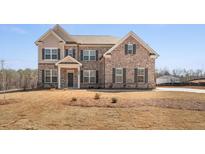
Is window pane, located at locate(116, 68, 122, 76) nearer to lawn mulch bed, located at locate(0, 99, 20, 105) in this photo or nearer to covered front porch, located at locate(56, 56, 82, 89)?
covered front porch, located at locate(56, 56, 82, 89)

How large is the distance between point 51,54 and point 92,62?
2921mm

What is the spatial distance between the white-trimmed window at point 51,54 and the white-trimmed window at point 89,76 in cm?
233

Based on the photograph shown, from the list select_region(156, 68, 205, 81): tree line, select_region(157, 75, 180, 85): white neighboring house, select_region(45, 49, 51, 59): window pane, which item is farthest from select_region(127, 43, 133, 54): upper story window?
select_region(156, 68, 205, 81): tree line

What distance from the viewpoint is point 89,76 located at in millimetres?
16656

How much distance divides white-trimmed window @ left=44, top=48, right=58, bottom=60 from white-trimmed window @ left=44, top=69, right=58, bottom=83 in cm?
90

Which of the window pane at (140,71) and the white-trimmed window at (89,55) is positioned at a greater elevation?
the white-trimmed window at (89,55)

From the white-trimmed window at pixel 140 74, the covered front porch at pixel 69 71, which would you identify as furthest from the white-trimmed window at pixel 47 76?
the white-trimmed window at pixel 140 74

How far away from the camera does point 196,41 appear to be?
8.30 meters

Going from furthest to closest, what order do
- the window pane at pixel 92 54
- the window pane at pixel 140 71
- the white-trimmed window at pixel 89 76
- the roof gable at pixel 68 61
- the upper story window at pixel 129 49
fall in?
1. the window pane at pixel 92 54
2. the white-trimmed window at pixel 89 76
3. the roof gable at pixel 68 61
4. the upper story window at pixel 129 49
5. the window pane at pixel 140 71

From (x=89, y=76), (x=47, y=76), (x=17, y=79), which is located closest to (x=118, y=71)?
(x=89, y=76)

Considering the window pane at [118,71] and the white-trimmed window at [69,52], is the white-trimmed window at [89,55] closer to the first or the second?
the white-trimmed window at [69,52]

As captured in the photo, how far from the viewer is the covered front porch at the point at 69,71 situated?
15766 mm
